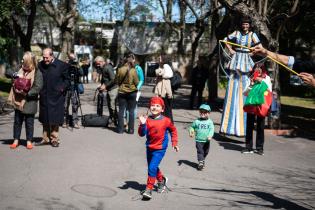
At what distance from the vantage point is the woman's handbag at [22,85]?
30.3ft

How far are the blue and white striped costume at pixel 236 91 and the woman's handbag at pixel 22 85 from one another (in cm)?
466

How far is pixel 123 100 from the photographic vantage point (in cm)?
1218

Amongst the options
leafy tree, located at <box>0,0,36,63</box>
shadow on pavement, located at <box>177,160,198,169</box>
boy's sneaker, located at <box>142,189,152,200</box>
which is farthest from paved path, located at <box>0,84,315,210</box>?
leafy tree, located at <box>0,0,36,63</box>

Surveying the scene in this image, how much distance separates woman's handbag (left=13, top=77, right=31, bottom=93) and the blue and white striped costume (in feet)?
15.3

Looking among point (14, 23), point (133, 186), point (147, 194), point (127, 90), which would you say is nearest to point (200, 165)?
point (133, 186)

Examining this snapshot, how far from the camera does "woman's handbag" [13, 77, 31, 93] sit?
30.3 ft

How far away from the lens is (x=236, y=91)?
38.0 feet

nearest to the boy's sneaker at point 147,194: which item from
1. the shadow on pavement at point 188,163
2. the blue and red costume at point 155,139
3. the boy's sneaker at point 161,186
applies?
the blue and red costume at point 155,139

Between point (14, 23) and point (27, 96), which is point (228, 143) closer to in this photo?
point (27, 96)

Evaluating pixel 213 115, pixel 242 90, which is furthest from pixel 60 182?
pixel 213 115

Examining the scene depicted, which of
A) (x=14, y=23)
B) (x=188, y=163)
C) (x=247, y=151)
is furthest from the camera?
(x=14, y=23)

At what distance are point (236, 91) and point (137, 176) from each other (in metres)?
4.58

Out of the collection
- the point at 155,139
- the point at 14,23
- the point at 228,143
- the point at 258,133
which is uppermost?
the point at 14,23

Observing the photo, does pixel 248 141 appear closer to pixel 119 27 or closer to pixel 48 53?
pixel 48 53
